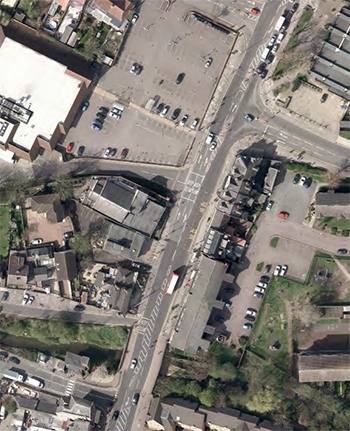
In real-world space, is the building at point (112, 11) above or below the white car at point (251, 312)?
above

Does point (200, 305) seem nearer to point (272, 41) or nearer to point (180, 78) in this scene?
point (180, 78)

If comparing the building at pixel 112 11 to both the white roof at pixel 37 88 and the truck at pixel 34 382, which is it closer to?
the white roof at pixel 37 88

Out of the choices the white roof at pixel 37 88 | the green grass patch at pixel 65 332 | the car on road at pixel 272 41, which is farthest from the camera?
the green grass patch at pixel 65 332

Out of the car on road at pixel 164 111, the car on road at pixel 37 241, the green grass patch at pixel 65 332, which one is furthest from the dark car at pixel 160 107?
the green grass patch at pixel 65 332

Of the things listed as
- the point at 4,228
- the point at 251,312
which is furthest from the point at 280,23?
the point at 4,228

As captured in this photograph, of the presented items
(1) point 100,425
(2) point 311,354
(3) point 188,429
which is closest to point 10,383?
(1) point 100,425

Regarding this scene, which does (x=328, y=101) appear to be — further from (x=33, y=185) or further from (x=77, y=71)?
(x=33, y=185)

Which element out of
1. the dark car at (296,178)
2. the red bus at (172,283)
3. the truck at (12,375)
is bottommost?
the truck at (12,375)
